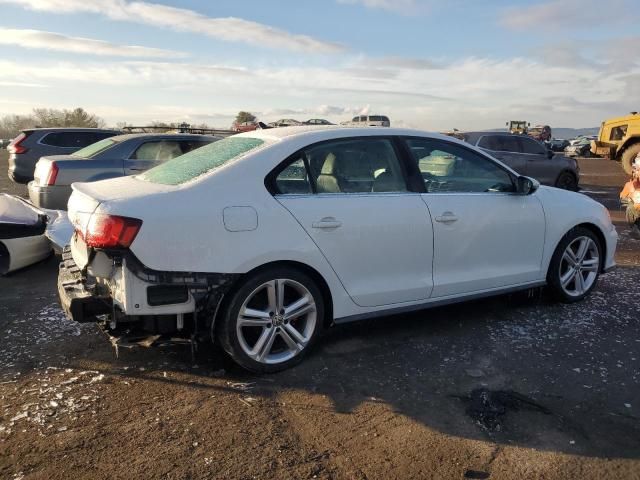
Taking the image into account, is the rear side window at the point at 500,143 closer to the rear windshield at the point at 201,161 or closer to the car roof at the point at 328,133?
the car roof at the point at 328,133

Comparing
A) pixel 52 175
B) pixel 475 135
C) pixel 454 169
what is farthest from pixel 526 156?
pixel 52 175

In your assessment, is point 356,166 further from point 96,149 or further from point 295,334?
point 96,149

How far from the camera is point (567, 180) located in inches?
543

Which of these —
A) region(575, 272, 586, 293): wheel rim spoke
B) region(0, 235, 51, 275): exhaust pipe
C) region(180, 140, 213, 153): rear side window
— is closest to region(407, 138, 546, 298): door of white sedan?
region(575, 272, 586, 293): wheel rim spoke

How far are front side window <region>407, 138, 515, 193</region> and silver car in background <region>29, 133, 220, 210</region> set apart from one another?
5259 mm

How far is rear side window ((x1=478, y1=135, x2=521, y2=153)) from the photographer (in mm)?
12820

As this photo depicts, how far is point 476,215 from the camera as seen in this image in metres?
4.39

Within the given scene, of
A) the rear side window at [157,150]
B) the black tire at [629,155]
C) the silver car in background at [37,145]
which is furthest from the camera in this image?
the black tire at [629,155]

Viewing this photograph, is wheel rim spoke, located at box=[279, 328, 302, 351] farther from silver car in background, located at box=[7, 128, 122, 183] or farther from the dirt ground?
silver car in background, located at box=[7, 128, 122, 183]

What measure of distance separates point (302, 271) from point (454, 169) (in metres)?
1.59

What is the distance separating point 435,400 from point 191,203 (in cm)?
188

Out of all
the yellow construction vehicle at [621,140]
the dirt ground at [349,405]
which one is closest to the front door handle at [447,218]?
the dirt ground at [349,405]

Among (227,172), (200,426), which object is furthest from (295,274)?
(200,426)

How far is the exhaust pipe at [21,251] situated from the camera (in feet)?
19.6
